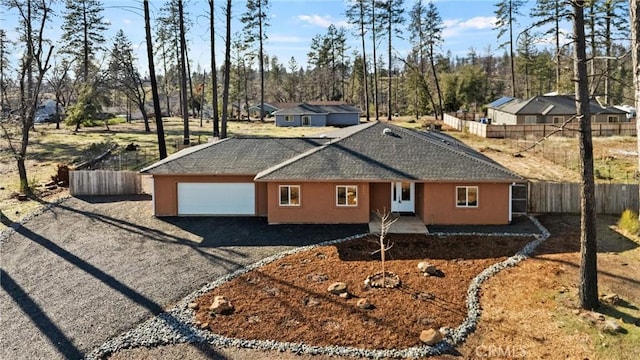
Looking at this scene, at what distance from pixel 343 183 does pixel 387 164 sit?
1.97 metres

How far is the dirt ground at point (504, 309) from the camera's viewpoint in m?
9.64

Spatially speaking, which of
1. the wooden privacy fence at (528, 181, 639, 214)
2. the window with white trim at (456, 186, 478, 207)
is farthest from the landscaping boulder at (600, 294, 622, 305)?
the wooden privacy fence at (528, 181, 639, 214)

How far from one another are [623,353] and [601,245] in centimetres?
728

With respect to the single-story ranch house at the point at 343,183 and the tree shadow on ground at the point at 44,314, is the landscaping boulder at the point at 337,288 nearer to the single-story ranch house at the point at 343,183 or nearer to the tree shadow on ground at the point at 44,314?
the tree shadow on ground at the point at 44,314

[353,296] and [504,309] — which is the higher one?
[353,296]

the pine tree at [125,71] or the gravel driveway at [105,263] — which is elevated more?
the pine tree at [125,71]

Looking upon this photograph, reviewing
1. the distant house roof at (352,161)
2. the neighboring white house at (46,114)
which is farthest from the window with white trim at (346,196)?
the neighboring white house at (46,114)

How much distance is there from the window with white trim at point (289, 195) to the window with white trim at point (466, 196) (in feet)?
20.7

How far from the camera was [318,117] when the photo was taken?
5566 cm

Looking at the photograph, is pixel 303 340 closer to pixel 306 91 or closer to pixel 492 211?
pixel 492 211

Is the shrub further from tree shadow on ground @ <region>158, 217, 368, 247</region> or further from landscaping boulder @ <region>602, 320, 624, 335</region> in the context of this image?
tree shadow on ground @ <region>158, 217, 368, 247</region>

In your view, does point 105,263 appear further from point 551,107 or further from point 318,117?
point 318,117

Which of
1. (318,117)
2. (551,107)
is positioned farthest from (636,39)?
(318,117)

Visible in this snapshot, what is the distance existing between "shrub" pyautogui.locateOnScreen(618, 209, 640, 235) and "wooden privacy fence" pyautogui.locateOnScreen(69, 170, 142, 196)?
69.1 feet
